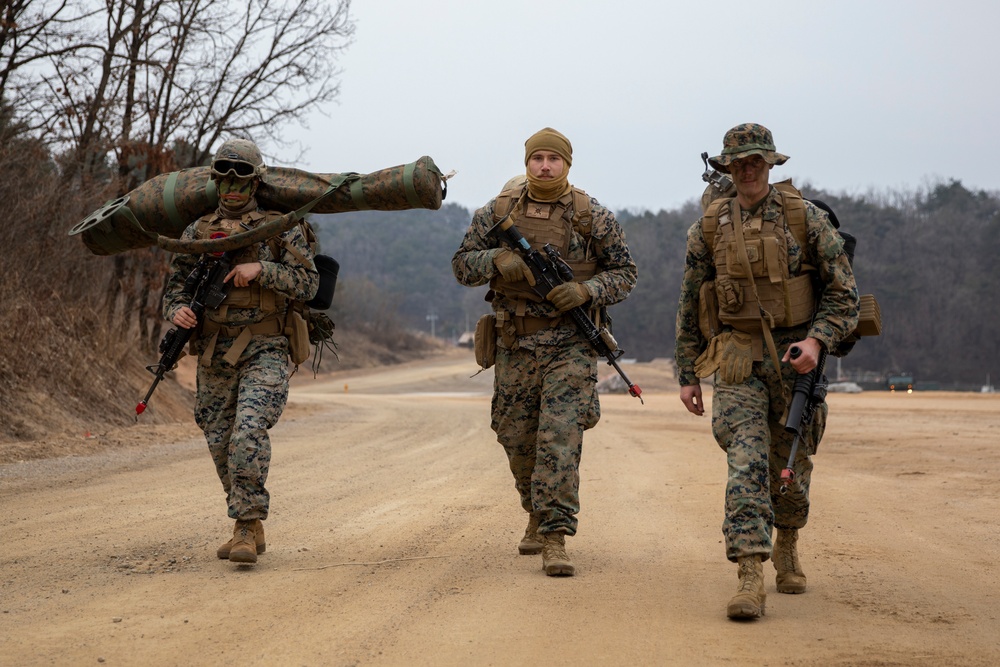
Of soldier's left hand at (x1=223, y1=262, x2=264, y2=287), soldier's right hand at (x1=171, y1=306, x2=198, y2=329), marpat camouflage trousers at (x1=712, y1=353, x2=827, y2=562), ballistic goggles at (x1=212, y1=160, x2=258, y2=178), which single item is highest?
ballistic goggles at (x1=212, y1=160, x2=258, y2=178)

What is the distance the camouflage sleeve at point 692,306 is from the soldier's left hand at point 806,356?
633 millimetres

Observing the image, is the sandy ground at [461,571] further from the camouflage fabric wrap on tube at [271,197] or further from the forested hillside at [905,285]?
the forested hillside at [905,285]

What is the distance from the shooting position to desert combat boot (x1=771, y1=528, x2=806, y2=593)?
5.79 meters

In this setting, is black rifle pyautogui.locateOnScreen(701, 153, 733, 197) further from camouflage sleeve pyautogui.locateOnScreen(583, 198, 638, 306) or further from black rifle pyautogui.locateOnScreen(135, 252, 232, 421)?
black rifle pyautogui.locateOnScreen(135, 252, 232, 421)

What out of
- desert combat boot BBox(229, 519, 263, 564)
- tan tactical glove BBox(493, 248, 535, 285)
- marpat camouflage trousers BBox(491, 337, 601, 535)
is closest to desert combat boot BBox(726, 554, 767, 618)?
marpat camouflage trousers BBox(491, 337, 601, 535)

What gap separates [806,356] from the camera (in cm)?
544

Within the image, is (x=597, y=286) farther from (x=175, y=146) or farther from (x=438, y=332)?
(x=438, y=332)

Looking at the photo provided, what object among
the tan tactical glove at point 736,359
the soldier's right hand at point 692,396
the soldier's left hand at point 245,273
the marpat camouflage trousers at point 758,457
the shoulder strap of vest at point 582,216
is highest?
the shoulder strap of vest at point 582,216

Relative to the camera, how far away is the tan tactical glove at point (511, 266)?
21.3ft

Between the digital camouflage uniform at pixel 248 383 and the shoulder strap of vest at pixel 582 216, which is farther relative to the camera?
the shoulder strap of vest at pixel 582 216

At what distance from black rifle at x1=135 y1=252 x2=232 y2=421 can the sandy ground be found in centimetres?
120

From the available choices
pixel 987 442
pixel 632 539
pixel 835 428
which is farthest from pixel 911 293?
pixel 632 539

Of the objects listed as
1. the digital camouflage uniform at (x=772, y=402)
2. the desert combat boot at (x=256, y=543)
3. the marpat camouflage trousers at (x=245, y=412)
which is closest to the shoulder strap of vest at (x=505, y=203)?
the digital camouflage uniform at (x=772, y=402)

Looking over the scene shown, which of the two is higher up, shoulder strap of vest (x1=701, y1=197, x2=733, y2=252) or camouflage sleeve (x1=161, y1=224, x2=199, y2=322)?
shoulder strap of vest (x1=701, y1=197, x2=733, y2=252)
